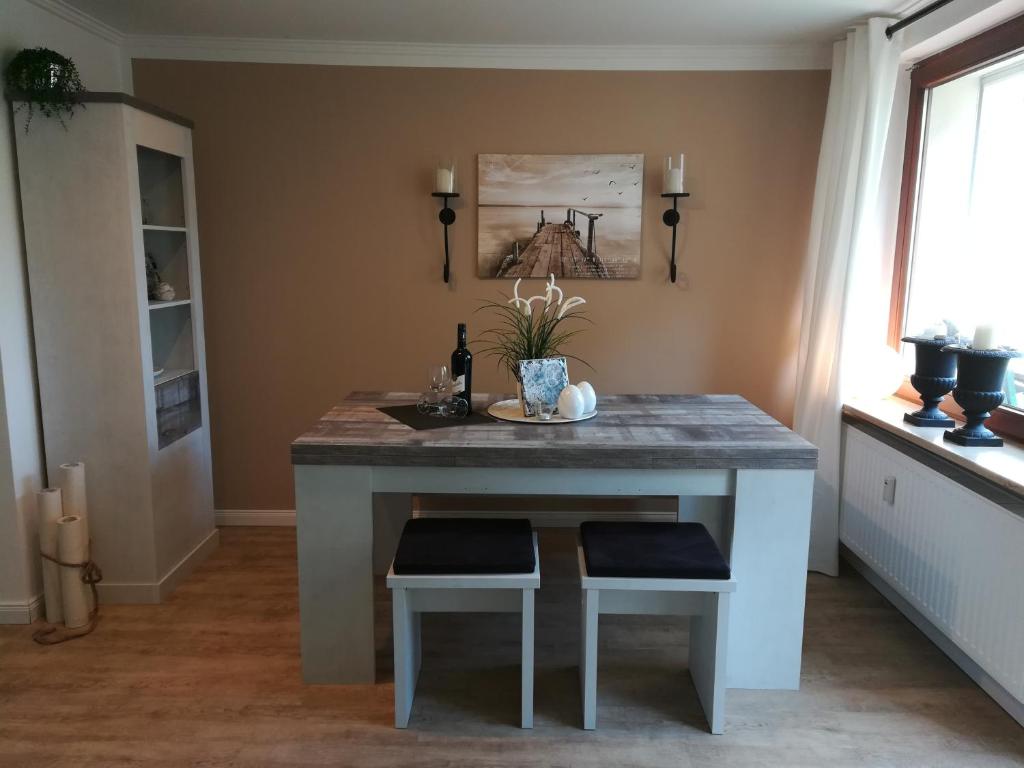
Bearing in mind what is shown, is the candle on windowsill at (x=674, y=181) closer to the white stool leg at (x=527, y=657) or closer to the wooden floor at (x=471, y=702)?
the wooden floor at (x=471, y=702)

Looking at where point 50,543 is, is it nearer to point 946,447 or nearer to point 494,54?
point 494,54

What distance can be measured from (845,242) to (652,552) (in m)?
1.72

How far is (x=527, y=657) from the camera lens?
2164mm

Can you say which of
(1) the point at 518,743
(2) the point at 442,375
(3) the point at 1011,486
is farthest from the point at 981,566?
(2) the point at 442,375

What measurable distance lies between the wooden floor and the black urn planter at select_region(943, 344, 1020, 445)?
0.78 m

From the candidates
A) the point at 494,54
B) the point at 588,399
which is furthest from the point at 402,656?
the point at 494,54

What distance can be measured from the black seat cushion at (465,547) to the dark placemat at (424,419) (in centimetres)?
32

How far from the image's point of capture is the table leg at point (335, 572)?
90.2 inches

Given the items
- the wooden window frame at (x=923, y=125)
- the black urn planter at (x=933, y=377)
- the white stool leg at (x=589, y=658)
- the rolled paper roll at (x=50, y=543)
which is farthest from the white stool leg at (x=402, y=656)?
the wooden window frame at (x=923, y=125)

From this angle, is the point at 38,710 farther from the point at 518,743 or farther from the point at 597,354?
the point at 597,354

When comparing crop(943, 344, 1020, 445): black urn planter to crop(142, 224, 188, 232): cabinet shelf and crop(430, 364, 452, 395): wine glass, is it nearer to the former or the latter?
crop(430, 364, 452, 395): wine glass

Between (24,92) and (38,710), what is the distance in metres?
2.01

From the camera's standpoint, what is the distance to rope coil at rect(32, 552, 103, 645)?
2.64 meters

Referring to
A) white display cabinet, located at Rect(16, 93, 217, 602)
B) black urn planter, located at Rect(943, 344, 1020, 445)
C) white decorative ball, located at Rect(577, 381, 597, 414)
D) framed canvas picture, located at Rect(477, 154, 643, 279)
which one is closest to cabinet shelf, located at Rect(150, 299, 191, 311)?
white display cabinet, located at Rect(16, 93, 217, 602)
